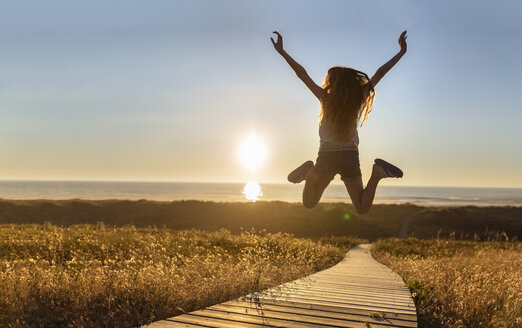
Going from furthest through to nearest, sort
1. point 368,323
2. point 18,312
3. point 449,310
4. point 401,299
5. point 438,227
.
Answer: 1. point 438,227
2. point 449,310
3. point 401,299
4. point 18,312
5. point 368,323

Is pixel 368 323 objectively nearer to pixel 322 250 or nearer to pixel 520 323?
pixel 520 323

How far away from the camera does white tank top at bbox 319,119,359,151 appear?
6.36 metres

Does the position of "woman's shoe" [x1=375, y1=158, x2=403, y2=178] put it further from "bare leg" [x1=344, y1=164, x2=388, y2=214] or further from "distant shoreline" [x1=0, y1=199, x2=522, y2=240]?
"distant shoreline" [x1=0, y1=199, x2=522, y2=240]

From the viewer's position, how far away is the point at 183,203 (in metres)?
42.5

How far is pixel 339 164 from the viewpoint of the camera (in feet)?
20.9

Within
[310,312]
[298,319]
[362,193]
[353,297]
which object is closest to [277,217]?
[362,193]

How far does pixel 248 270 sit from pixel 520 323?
4.34 m

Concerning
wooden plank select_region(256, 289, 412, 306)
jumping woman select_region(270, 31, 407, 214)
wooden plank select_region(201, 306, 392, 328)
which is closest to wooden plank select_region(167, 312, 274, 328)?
wooden plank select_region(201, 306, 392, 328)

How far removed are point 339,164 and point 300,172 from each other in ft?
2.46

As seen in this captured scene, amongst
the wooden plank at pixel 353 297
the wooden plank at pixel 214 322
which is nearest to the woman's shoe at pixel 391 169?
the wooden plank at pixel 353 297

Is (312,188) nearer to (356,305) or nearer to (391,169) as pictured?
(391,169)

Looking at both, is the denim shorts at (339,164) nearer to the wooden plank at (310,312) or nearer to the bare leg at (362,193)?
the bare leg at (362,193)

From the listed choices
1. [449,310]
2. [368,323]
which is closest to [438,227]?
[449,310]

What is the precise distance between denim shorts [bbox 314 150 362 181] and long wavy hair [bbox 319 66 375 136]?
0.31 m
